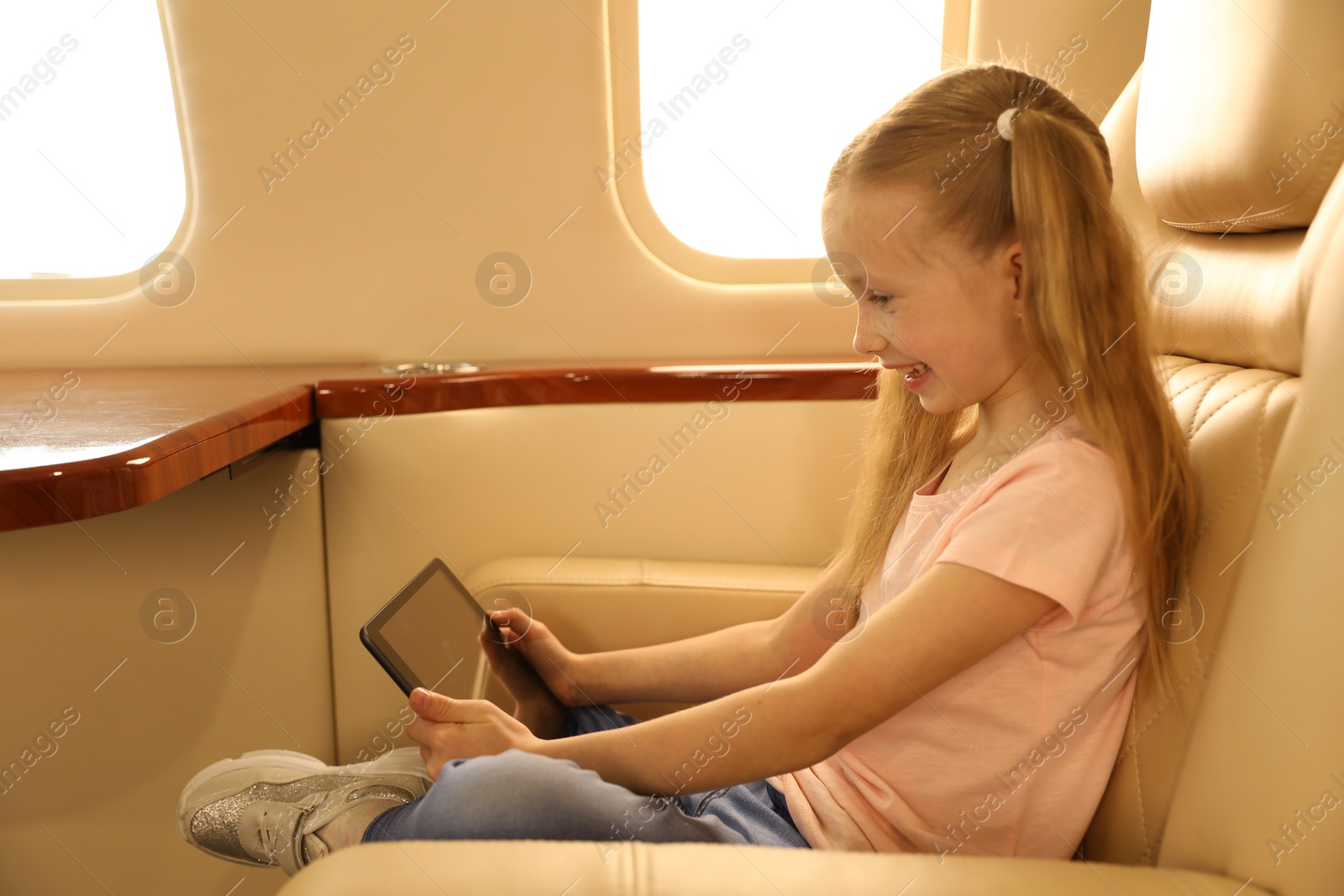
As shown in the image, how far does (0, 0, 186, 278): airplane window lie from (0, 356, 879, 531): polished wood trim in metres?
0.30

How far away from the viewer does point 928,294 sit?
2.54ft

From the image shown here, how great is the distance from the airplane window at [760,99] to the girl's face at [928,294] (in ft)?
2.63

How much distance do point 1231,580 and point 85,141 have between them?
194 cm

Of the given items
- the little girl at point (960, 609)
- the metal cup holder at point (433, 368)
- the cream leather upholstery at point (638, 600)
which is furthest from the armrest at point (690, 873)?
the metal cup holder at point (433, 368)

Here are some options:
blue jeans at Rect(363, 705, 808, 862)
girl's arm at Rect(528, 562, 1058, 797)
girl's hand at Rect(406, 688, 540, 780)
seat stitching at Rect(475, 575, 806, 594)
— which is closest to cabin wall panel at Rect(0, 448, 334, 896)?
seat stitching at Rect(475, 575, 806, 594)

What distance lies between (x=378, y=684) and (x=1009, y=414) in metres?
1.04

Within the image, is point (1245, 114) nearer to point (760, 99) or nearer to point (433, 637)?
point (433, 637)

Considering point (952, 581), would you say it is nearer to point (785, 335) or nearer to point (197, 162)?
point (785, 335)

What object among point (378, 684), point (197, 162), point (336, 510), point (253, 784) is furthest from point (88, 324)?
point (253, 784)

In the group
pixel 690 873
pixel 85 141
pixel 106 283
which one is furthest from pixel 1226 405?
pixel 85 141

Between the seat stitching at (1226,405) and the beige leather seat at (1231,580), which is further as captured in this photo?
the seat stitching at (1226,405)

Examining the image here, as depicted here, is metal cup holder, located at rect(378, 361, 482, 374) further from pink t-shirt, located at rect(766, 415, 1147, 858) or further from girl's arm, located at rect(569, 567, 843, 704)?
pink t-shirt, located at rect(766, 415, 1147, 858)

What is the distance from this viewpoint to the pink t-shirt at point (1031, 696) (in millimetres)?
687

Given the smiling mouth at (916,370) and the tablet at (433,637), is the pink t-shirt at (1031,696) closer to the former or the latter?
the smiling mouth at (916,370)
